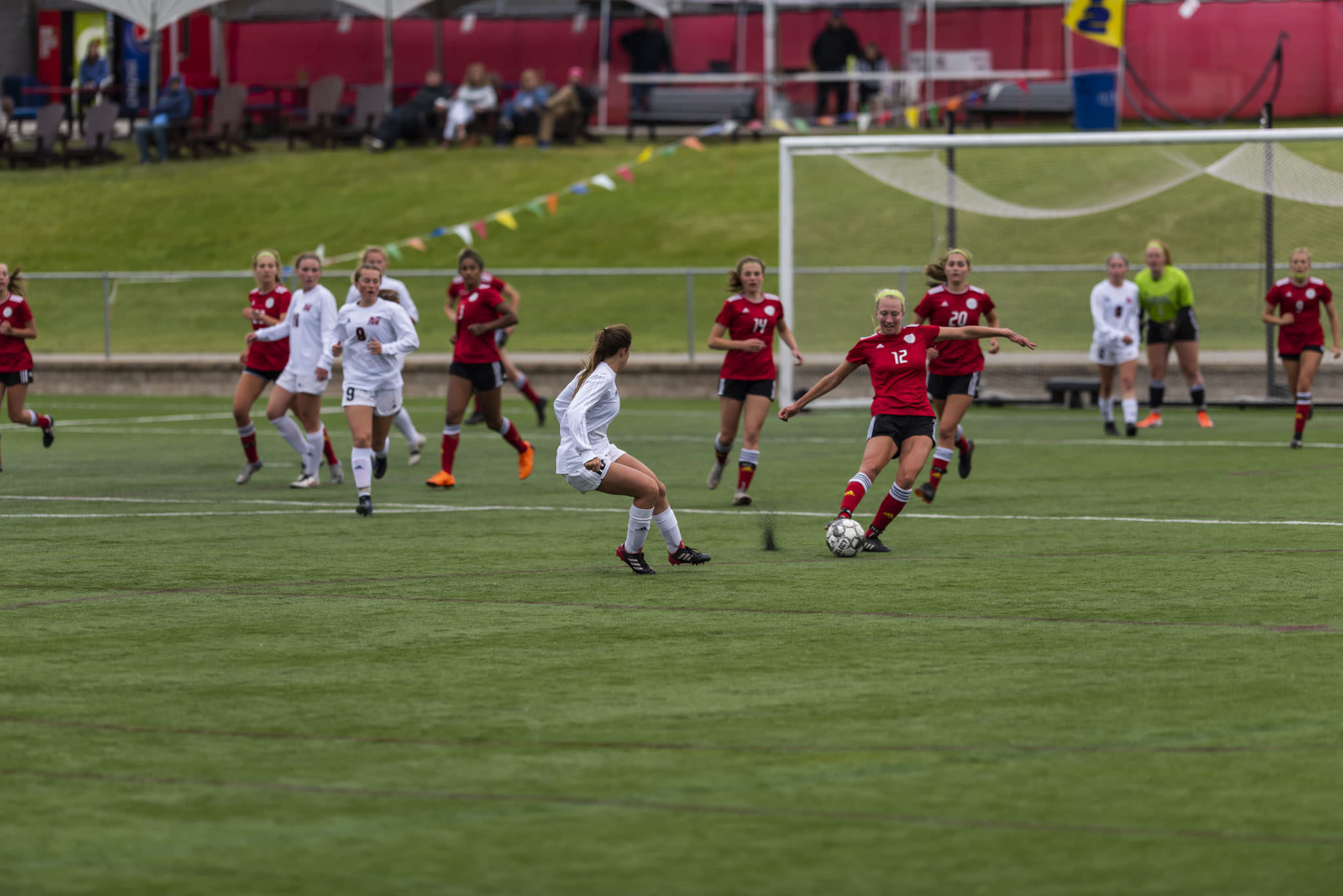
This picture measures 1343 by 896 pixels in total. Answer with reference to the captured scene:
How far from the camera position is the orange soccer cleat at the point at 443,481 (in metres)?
15.2

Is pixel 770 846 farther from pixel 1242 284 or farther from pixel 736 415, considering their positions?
pixel 1242 284

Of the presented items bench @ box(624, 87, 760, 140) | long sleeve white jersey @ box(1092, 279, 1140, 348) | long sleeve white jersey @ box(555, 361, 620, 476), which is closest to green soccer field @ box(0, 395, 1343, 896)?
long sleeve white jersey @ box(555, 361, 620, 476)

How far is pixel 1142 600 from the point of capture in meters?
9.27

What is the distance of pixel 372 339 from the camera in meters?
13.7

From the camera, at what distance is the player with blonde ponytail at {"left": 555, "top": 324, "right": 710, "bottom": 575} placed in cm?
1000

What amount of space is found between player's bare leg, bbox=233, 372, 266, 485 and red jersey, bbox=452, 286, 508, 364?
68.0 inches

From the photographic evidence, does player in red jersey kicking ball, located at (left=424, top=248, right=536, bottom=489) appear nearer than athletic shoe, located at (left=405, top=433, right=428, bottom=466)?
Yes

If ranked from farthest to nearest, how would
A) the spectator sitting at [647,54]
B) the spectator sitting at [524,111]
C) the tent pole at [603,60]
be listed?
1. the tent pole at [603,60]
2. the spectator sitting at [524,111]
3. the spectator sitting at [647,54]

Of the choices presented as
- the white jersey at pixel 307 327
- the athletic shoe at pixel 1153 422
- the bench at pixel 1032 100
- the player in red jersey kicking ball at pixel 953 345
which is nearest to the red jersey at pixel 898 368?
the player in red jersey kicking ball at pixel 953 345

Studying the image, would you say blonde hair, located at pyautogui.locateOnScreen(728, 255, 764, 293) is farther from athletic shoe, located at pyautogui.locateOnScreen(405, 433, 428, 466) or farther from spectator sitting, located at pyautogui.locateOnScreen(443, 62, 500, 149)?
spectator sitting, located at pyautogui.locateOnScreen(443, 62, 500, 149)

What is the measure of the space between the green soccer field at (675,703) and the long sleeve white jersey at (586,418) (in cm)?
72

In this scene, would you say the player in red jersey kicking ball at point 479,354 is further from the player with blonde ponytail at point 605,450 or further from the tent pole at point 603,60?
the tent pole at point 603,60

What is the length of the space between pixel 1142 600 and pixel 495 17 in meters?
33.3

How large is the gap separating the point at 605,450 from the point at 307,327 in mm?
5392
